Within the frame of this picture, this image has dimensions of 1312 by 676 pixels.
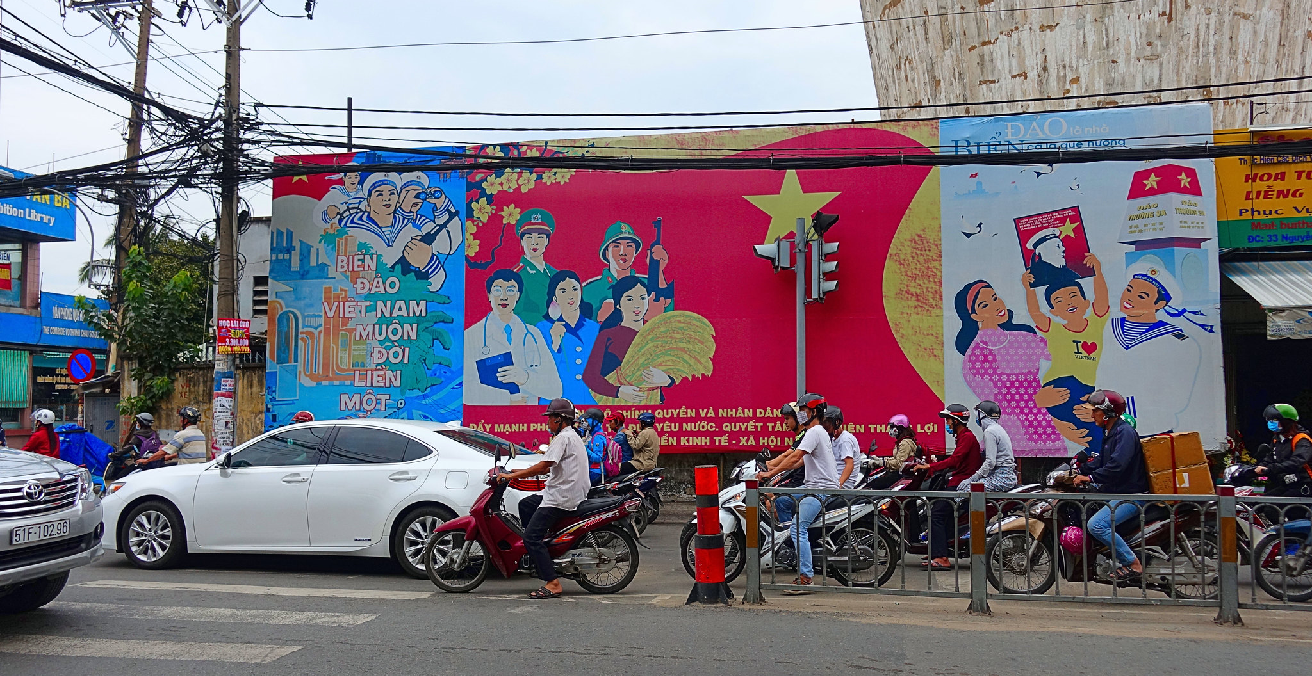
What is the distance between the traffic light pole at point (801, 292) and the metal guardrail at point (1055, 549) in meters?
5.37

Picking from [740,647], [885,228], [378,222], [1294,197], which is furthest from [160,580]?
[1294,197]

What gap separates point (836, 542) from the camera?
8258 mm

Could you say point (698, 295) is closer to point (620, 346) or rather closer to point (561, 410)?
point (620, 346)

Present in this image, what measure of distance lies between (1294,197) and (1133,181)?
2.42 metres

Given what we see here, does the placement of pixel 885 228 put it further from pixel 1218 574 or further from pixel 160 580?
pixel 160 580

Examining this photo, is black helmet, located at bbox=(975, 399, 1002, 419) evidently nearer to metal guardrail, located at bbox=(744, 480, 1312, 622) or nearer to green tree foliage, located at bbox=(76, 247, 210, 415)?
metal guardrail, located at bbox=(744, 480, 1312, 622)

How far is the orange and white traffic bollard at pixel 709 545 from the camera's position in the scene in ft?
24.4

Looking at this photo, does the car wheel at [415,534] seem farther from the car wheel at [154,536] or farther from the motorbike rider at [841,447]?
the motorbike rider at [841,447]

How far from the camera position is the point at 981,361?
47.2ft

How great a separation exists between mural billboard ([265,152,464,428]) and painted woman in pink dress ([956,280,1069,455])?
804 cm

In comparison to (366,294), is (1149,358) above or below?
below

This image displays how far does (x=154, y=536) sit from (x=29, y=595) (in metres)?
2.52

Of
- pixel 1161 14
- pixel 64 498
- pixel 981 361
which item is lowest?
pixel 64 498

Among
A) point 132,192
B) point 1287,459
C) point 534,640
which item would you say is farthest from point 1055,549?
point 132,192
